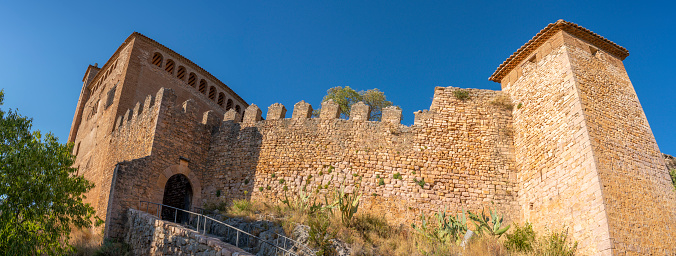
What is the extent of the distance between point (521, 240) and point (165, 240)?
848 centimetres

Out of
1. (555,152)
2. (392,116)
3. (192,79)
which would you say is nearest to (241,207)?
(392,116)

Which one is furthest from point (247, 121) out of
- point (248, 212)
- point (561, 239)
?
point (561, 239)

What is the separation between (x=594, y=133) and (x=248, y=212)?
9.13 metres

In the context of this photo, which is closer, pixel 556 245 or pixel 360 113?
pixel 556 245

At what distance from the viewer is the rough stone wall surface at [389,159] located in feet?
46.7

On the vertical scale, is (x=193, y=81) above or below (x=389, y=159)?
above

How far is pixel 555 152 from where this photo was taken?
12.7m

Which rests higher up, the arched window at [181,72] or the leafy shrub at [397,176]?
the arched window at [181,72]

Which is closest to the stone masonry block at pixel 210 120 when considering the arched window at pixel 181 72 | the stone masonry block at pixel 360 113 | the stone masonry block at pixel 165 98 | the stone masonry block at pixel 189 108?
the stone masonry block at pixel 189 108

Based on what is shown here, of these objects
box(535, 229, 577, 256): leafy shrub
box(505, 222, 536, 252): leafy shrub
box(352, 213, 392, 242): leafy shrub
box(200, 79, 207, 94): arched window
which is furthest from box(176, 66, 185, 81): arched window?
box(535, 229, 577, 256): leafy shrub

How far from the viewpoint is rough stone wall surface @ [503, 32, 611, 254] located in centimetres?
1108

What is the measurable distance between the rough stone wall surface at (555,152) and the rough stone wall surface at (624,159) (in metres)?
0.22

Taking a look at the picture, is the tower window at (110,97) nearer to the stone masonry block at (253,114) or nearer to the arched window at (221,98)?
the arched window at (221,98)

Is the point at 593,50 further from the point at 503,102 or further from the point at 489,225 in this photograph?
the point at 489,225
